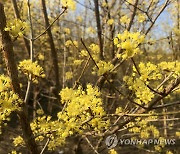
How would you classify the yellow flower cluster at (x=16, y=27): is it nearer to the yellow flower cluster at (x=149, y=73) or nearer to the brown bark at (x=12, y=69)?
the brown bark at (x=12, y=69)

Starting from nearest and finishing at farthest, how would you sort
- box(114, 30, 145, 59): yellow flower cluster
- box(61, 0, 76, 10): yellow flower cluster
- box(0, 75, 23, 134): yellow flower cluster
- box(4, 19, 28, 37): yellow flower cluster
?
box(114, 30, 145, 59): yellow flower cluster, box(0, 75, 23, 134): yellow flower cluster, box(4, 19, 28, 37): yellow flower cluster, box(61, 0, 76, 10): yellow flower cluster

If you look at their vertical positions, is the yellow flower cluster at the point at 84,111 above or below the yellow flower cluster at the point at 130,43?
below

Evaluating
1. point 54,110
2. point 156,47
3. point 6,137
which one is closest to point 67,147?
point 6,137

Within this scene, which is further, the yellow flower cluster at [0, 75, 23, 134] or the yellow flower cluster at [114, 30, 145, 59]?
the yellow flower cluster at [0, 75, 23, 134]

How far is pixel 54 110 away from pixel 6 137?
245 centimetres

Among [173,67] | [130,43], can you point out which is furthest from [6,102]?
[173,67]

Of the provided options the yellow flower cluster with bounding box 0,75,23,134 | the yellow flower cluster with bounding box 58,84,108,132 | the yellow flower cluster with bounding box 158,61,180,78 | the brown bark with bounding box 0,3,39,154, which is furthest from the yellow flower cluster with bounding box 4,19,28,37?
the yellow flower cluster with bounding box 158,61,180,78

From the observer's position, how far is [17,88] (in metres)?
2.06

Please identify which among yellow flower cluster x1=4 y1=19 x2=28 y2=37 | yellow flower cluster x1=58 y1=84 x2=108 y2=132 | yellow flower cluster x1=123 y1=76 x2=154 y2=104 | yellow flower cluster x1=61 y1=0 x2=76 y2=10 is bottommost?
yellow flower cluster x1=58 y1=84 x2=108 y2=132

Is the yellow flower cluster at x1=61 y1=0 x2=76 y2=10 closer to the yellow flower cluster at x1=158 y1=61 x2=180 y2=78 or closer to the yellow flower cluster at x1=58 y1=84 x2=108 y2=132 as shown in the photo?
the yellow flower cluster at x1=58 y1=84 x2=108 y2=132

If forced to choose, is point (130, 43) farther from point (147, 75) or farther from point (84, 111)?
point (84, 111)

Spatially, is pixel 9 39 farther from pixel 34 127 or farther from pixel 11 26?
pixel 34 127

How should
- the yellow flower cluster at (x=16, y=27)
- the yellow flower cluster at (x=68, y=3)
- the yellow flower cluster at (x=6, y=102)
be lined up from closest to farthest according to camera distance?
the yellow flower cluster at (x=6, y=102) < the yellow flower cluster at (x=16, y=27) < the yellow flower cluster at (x=68, y=3)

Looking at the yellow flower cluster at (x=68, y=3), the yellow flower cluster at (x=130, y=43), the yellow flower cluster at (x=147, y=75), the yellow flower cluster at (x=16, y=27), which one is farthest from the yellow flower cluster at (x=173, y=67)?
the yellow flower cluster at (x=16, y=27)
